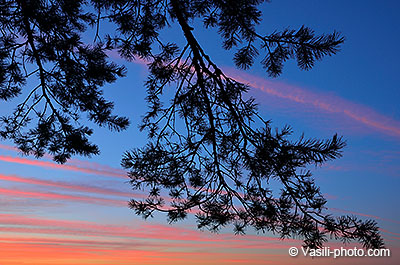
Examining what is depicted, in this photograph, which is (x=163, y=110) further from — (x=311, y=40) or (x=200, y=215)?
(x=311, y=40)

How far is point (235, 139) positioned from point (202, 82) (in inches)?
25.7

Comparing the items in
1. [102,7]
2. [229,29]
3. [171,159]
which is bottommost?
[171,159]

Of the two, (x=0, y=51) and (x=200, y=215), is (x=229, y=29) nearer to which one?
(x=200, y=215)

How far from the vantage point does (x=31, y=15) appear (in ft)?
14.7

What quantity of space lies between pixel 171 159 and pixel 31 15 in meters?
2.11

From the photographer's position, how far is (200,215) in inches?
155

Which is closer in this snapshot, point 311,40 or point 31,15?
point 311,40

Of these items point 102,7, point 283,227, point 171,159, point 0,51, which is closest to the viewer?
point 283,227

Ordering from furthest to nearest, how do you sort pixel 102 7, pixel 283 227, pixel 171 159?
pixel 102 7 < pixel 171 159 < pixel 283 227

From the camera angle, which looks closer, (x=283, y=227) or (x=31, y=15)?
(x=283, y=227)

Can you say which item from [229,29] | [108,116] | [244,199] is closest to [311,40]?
[229,29]

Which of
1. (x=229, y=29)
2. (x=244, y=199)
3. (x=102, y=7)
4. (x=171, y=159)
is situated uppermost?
(x=102, y=7)

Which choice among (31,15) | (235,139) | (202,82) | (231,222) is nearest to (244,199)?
(231,222)

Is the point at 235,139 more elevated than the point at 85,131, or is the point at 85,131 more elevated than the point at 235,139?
the point at 85,131
